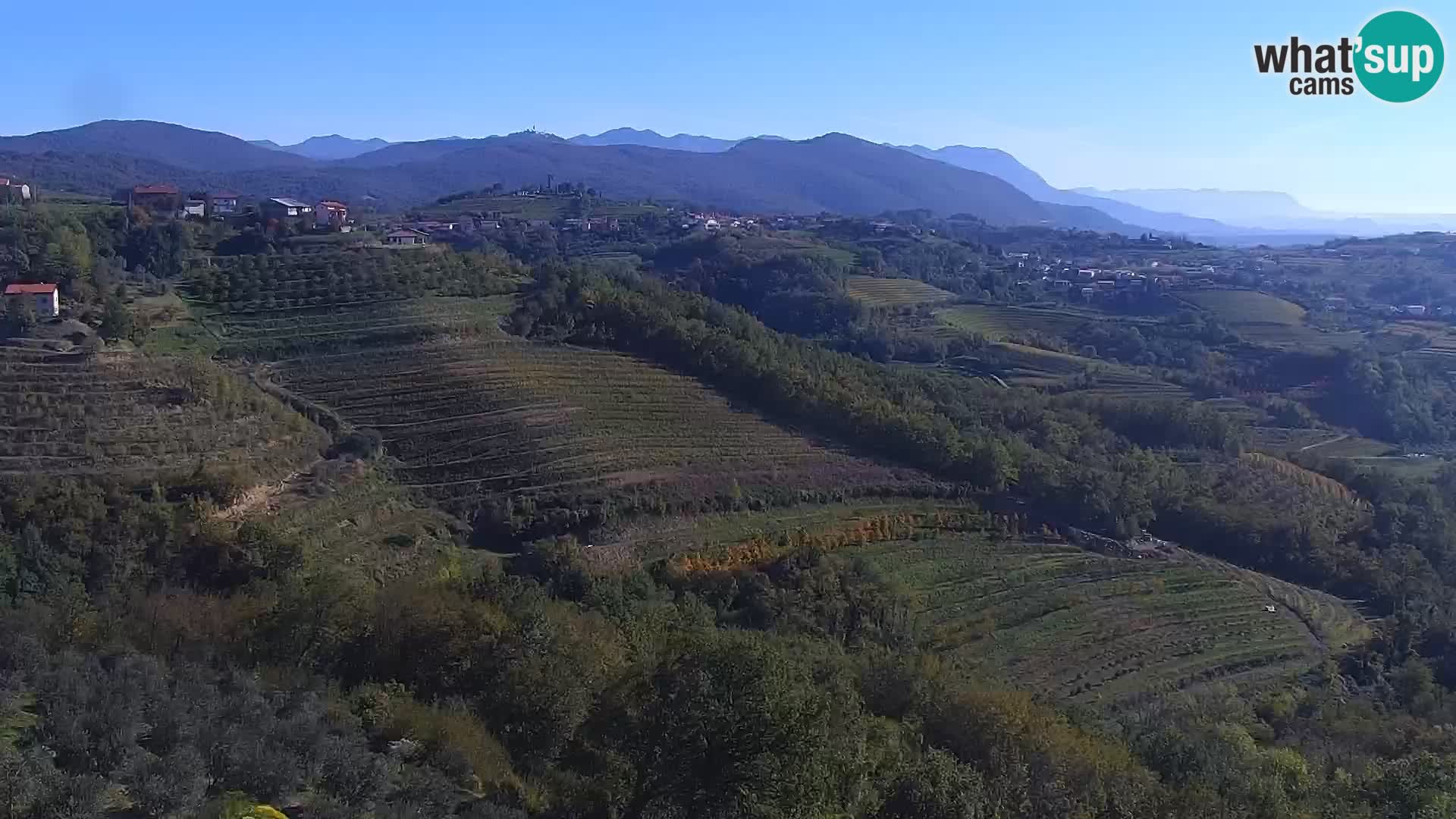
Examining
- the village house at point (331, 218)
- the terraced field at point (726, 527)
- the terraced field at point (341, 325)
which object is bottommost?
the terraced field at point (726, 527)

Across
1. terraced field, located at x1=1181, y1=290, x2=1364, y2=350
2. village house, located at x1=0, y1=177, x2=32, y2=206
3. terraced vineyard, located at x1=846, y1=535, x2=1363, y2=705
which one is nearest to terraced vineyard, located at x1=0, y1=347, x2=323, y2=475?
terraced vineyard, located at x1=846, y1=535, x2=1363, y2=705

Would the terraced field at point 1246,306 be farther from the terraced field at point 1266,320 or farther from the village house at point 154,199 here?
the village house at point 154,199

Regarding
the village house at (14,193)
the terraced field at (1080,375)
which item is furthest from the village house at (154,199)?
the terraced field at (1080,375)

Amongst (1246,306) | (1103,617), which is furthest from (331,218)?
(1246,306)

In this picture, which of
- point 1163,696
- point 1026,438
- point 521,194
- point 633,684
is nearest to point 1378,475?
point 1026,438

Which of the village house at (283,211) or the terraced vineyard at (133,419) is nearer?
the terraced vineyard at (133,419)

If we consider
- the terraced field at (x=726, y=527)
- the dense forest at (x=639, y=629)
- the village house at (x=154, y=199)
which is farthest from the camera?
the village house at (x=154, y=199)

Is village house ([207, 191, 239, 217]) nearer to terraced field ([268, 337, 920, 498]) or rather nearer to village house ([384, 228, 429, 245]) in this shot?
village house ([384, 228, 429, 245])

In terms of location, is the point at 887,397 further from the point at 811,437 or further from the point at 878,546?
the point at 878,546
